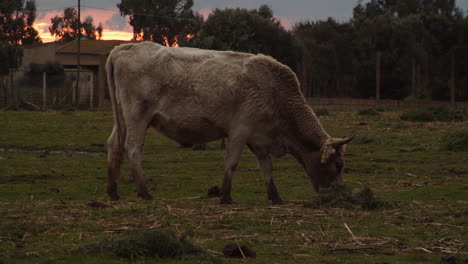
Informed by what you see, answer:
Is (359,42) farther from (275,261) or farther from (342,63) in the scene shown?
(275,261)

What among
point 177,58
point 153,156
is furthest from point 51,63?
point 177,58

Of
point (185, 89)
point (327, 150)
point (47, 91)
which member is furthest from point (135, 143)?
point (47, 91)

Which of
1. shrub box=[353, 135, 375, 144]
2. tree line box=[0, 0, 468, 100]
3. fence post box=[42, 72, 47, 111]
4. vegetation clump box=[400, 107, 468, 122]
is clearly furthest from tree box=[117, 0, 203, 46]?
shrub box=[353, 135, 375, 144]

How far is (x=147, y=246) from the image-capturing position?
306 inches

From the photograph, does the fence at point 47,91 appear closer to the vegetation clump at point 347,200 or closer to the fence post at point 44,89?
the fence post at point 44,89

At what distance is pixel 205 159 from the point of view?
20.4m

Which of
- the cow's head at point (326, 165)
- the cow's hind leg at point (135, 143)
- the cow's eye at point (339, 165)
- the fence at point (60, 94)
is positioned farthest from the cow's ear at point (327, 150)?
the fence at point (60, 94)

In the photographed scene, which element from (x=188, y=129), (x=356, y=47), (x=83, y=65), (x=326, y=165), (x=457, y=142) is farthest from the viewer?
(x=356, y=47)

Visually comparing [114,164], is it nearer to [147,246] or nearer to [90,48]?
[147,246]

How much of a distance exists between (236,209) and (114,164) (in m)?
2.69

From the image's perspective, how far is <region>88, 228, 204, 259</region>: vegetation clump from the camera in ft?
25.2

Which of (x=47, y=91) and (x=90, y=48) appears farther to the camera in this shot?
(x=90, y=48)

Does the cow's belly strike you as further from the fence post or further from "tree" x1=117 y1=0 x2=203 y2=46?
"tree" x1=117 y1=0 x2=203 y2=46

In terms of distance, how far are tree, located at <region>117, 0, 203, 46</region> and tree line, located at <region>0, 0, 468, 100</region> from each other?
1.34m
